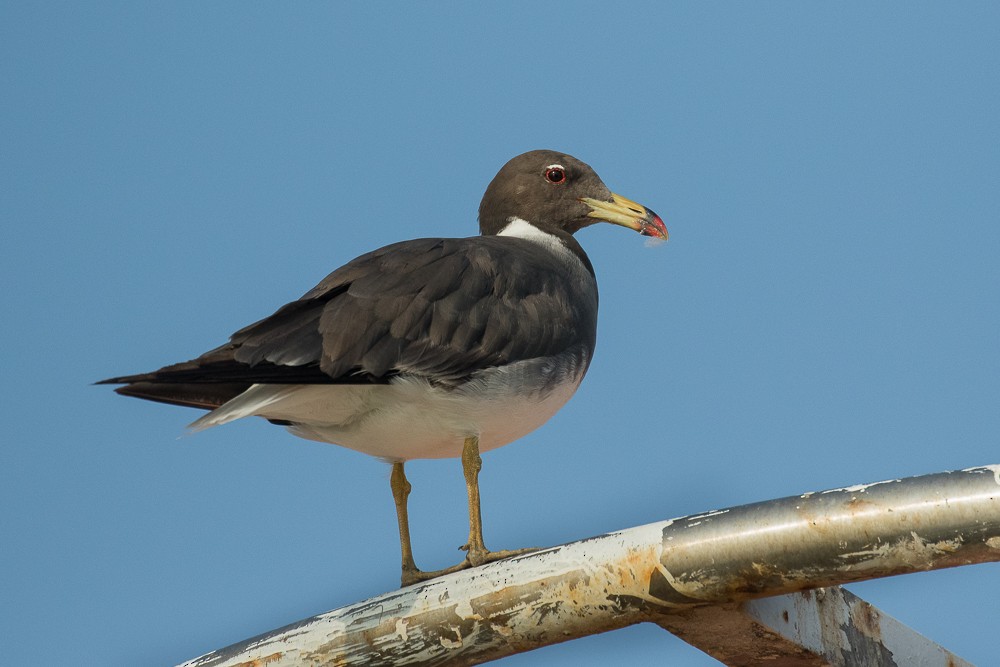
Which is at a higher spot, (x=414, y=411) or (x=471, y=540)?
(x=414, y=411)

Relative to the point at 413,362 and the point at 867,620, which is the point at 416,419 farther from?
the point at 867,620

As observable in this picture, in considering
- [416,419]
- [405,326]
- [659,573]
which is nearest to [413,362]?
[405,326]

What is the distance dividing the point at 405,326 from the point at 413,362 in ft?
0.58

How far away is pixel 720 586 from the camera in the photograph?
3664mm

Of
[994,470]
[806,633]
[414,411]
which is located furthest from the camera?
[414,411]

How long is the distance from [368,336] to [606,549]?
2.02m

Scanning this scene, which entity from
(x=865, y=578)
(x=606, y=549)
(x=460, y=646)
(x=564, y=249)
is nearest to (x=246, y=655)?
(x=460, y=646)

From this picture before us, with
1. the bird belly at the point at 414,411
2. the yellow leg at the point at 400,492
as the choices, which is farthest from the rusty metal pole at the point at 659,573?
the yellow leg at the point at 400,492

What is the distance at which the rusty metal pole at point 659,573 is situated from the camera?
3.34 m

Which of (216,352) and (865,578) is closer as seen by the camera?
(865,578)

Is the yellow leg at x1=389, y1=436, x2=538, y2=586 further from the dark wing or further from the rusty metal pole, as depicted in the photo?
the rusty metal pole

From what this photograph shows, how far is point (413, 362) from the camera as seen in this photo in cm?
572

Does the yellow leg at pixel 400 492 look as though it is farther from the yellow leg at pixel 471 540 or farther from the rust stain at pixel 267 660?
the rust stain at pixel 267 660

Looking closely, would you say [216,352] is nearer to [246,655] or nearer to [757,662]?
[246,655]
